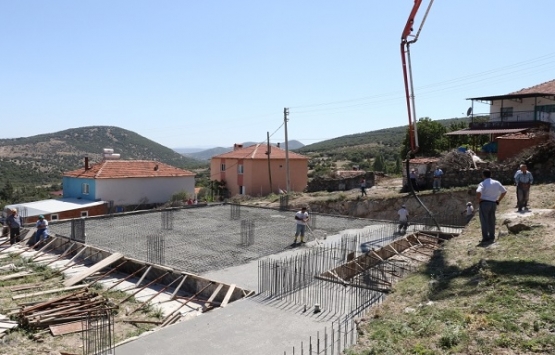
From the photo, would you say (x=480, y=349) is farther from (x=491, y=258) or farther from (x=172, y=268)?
(x=172, y=268)

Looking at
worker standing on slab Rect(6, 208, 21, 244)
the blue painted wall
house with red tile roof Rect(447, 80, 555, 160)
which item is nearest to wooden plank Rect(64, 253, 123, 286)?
worker standing on slab Rect(6, 208, 21, 244)

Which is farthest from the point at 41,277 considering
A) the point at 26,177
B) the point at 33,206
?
the point at 26,177

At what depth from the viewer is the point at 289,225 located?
59.9ft

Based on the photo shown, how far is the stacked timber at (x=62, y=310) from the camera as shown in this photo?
8305mm

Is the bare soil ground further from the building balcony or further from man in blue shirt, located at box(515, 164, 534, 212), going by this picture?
the building balcony

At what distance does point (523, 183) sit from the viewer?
42.0 ft

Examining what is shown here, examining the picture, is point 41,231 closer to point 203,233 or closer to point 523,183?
point 203,233

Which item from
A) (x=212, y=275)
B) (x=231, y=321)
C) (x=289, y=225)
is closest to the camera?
(x=231, y=321)

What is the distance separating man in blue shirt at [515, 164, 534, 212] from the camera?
12430 millimetres

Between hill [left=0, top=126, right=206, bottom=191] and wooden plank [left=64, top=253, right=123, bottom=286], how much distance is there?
162ft

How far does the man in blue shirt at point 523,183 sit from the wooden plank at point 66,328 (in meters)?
11.6

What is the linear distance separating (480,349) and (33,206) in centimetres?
2657

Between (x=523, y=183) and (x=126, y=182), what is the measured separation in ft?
80.7

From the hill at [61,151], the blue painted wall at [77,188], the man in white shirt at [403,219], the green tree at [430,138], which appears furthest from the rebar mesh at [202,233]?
the hill at [61,151]
